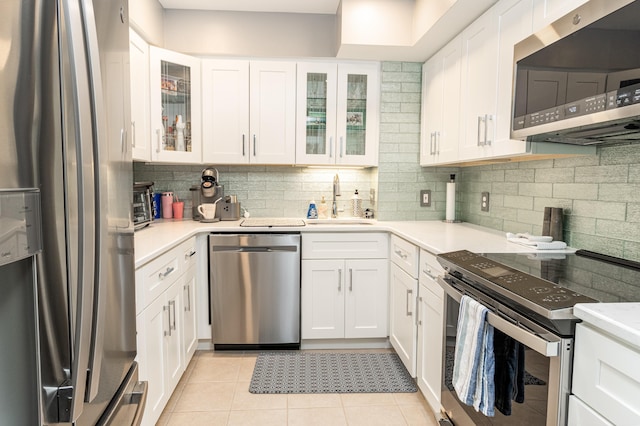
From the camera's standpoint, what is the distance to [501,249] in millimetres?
1939

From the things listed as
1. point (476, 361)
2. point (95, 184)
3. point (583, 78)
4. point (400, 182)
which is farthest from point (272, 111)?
point (95, 184)

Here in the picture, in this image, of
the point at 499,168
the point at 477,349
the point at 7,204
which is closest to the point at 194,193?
the point at 499,168

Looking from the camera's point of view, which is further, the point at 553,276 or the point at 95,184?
the point at 553,276

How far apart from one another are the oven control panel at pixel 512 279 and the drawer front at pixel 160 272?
1.32 meters

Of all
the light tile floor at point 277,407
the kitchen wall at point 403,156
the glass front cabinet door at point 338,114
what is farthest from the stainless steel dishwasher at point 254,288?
the kitchen wall at point 403,156

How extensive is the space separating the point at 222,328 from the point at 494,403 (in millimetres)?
2054

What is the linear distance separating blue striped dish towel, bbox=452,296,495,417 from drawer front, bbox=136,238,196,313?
1320mm

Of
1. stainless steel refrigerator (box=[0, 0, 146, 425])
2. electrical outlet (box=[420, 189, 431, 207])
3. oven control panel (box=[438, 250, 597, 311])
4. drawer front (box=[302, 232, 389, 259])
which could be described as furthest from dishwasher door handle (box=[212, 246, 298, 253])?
stainless steel refrigerator (box=[0, 0, 146, 425])

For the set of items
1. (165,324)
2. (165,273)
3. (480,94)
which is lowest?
(165,324)

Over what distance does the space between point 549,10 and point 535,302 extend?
4.00 ft

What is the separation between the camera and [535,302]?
3.72ft

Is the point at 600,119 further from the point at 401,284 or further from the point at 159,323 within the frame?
the point at 159,323

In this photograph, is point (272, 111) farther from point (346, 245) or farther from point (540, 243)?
point (540, 243)

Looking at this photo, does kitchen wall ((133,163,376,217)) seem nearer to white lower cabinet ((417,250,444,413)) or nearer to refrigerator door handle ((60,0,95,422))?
white lower cabinet ((417,250,444,413))
